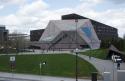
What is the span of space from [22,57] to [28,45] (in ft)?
288

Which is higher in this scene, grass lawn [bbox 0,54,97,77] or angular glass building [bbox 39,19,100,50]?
angular glass building [bbox 39,19,100,50]

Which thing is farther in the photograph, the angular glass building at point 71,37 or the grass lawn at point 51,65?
the angular glass building at point 71,37

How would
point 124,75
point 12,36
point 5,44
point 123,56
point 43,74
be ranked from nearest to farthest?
point 124,75 < point 43,74 < point 123,56 < point 5,44 < point 12,36

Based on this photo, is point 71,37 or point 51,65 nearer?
point 51,65

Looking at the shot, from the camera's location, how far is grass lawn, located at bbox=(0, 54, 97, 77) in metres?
85.8

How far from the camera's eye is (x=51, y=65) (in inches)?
3750

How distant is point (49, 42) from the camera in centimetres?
19188

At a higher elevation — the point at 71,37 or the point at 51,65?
the point at 71,37

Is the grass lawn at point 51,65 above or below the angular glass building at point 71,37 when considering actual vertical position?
A: below

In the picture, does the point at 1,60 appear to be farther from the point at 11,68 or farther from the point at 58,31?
the point at 58,31

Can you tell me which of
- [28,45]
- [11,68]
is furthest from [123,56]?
[28,45]

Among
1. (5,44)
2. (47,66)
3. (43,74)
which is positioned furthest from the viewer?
(5,44)

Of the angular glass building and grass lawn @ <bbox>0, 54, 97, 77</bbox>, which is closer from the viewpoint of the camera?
grass lawn @ <bbox>0, 54, 97, 77</bbox>

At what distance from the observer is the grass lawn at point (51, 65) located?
85.8 metres
